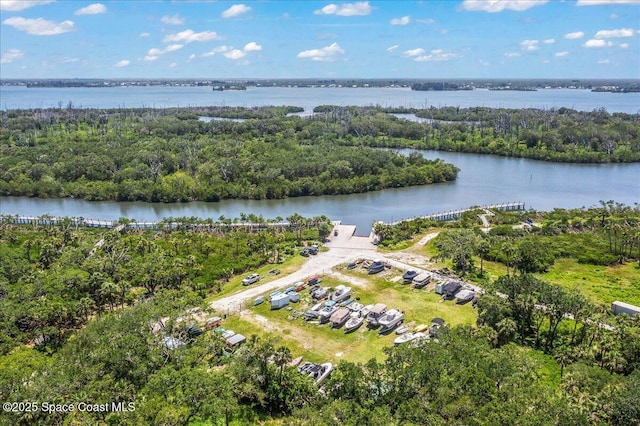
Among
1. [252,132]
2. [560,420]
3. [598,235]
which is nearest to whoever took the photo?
[560,420]

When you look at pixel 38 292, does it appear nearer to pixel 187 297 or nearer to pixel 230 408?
pixel 187 297

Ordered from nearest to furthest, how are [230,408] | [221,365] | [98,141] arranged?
[230,408]
[221,365]
[98,141]

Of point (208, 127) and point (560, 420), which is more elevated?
point (208, 127)

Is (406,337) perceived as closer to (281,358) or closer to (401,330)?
(401,330)

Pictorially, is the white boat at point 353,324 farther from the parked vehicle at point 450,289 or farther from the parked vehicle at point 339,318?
the parked vehicle at point 450,289

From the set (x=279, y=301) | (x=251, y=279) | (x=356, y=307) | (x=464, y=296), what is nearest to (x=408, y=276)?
(x=464, y=296)

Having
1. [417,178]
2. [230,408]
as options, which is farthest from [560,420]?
[417,178]

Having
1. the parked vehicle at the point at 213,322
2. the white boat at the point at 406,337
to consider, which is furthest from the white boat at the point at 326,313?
the parked vehicle at the point at 213,322
